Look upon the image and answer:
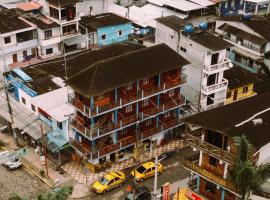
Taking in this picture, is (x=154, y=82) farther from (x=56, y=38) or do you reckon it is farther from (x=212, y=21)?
(x=212, y=21)

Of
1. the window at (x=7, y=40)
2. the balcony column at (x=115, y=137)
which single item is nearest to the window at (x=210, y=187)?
the balcony column at (x=115, y=137)

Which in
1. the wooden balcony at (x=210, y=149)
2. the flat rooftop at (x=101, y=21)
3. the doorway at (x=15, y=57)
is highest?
the wooden balcony at (x=210, y=149)

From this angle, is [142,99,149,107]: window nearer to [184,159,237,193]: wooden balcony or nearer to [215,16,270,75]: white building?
[184,159,237,193]: wooden balcony

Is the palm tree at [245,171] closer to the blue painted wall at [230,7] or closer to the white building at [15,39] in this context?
the white building at [15,39]

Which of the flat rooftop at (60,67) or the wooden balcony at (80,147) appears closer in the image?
the wooden balcony at (80,147)

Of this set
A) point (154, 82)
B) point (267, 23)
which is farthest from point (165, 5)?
point (154, 82)

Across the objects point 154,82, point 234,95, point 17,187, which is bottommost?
point 17,187
